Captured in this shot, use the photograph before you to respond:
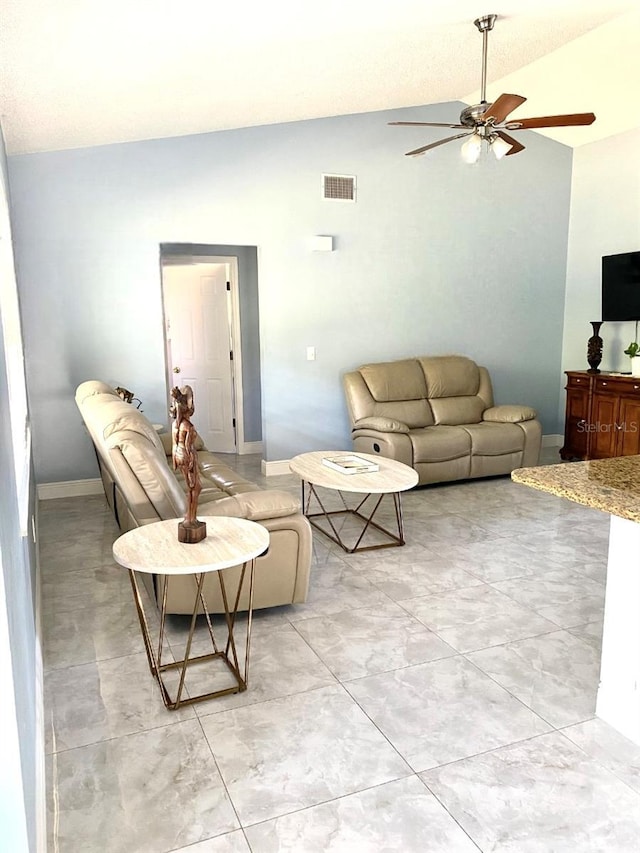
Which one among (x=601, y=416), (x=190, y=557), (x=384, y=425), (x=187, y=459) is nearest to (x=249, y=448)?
(x=384, y=425)

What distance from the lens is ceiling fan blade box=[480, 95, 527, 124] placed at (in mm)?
3320

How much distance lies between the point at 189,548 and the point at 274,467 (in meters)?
3.65

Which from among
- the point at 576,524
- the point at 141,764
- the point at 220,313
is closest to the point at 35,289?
the point at 220,313

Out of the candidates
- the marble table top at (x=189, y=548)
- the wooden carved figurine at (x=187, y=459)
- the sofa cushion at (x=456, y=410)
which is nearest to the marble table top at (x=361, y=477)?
the marble table top at (x=189, y=548)

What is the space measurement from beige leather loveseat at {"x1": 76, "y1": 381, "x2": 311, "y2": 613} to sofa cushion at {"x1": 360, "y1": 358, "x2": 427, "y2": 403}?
113 inches

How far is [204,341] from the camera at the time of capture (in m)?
6.67

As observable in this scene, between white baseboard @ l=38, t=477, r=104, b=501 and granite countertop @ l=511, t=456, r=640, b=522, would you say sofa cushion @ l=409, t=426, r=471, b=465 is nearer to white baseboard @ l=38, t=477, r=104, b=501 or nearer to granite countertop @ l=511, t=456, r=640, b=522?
white baseboard @ l=38, t=477, r=104, b=501

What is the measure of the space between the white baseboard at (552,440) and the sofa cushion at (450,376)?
1.29 meters

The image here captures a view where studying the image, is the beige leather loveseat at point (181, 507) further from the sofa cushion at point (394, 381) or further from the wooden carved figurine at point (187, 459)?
the sofa cushion at point (394, 381)

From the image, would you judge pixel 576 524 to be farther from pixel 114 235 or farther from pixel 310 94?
pixel 114 235

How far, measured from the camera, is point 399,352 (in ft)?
20.5

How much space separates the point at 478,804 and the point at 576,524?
2.96 metres

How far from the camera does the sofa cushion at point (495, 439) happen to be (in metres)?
5.54

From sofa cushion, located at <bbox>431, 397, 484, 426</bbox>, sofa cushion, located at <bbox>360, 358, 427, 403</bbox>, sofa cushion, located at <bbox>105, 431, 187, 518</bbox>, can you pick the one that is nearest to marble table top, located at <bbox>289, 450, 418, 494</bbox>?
sofa cushion, located at <bbox>105, 431, 187, 518</bbox>
